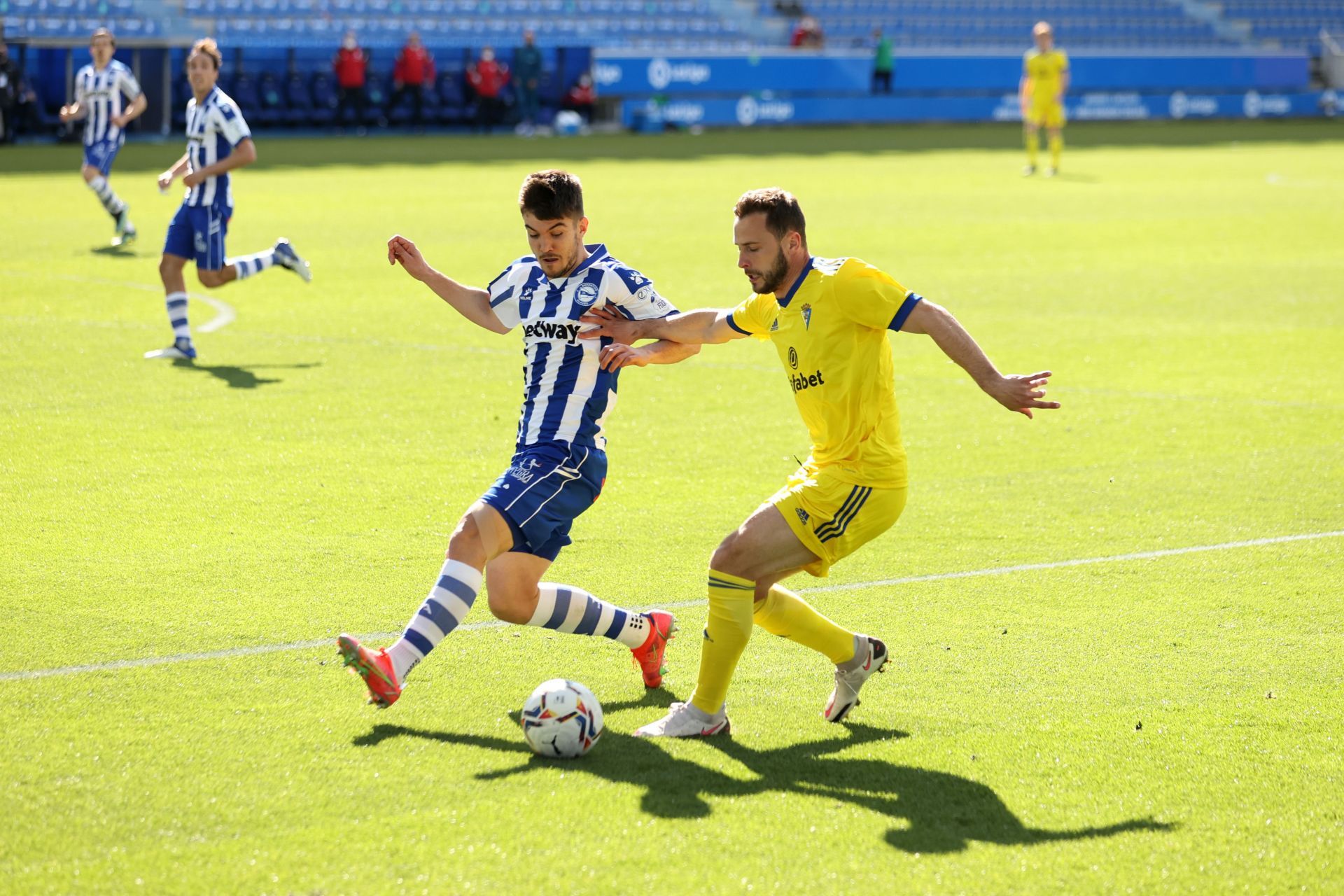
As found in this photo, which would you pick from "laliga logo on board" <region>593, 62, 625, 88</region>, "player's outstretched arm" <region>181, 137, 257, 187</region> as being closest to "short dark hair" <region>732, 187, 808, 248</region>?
"player's outstretched arm" <region>181, 137, 257, 187</region>

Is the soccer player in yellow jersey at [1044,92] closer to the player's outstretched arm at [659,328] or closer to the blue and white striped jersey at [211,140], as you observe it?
the blue and white striped jersey at [211,140]

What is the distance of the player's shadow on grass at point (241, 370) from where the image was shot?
10.6 meters

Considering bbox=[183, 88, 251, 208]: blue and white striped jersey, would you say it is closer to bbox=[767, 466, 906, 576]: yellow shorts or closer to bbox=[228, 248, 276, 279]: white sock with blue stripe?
bbox=[228, 248, 276, 279]: white sock with blue stripe

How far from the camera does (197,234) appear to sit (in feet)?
37.7

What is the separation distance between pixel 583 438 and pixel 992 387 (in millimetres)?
1494

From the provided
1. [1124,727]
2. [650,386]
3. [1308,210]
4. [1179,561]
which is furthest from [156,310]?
[1308,210]

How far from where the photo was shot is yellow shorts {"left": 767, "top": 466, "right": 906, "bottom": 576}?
501 cm

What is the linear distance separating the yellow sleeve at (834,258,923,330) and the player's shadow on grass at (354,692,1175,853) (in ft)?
4.52

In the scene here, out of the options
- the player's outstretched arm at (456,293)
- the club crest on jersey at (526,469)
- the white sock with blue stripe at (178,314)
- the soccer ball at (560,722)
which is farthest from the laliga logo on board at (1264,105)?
the soccer ball at (560,722)

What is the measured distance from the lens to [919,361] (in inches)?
458

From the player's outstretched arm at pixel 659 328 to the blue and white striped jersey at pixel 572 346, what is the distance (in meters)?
0.03

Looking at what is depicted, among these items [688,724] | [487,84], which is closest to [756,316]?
[688,724]

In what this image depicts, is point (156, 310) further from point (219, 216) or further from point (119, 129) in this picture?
point (119, 129)

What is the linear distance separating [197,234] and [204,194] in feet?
1.01
